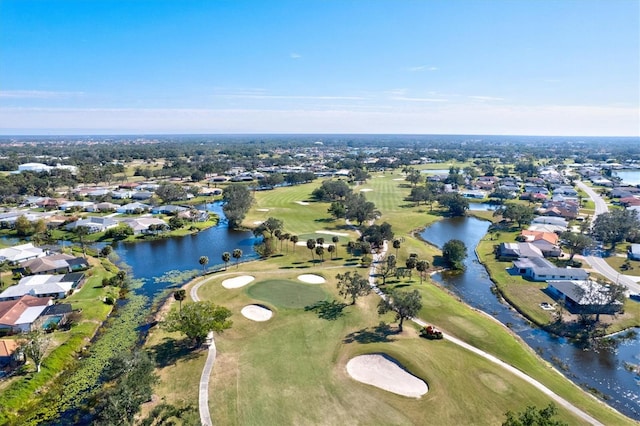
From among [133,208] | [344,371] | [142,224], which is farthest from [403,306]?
[133,208]

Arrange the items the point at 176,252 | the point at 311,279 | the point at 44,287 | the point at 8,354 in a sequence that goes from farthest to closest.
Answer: the point at 176,252 → the point at 311,279 → the point at 44,287 → the point at 8,354

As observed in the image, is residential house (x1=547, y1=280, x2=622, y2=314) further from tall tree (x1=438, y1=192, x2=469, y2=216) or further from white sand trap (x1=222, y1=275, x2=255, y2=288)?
tall tree (x1=438, y1=192, x2=469, y2=216)

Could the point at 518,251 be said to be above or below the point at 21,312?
above

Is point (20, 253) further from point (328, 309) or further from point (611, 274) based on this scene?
point (611, 274)

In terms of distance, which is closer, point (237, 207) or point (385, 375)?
point (385, 375)

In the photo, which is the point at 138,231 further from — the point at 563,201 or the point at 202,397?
the point at 563,201

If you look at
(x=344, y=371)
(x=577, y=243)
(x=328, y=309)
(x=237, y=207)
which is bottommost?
(x=344, y=371)

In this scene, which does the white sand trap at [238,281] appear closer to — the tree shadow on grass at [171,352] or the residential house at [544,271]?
the tree shadow on grass at [171,352]
